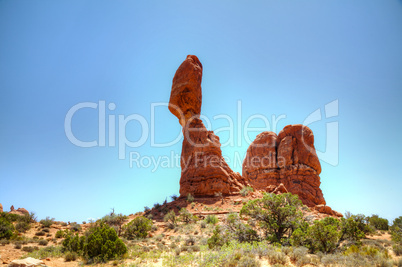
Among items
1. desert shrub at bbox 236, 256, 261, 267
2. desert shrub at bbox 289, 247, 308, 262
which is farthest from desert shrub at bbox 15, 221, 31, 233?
desert shrub at bbox 289, 247, 308, 262

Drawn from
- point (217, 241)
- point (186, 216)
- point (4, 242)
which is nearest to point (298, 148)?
point (186, 216)

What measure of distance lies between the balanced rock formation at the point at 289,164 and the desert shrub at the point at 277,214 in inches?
886

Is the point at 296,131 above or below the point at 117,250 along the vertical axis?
above

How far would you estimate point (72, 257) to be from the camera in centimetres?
933

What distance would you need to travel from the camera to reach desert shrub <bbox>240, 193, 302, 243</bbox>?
10.9 meters

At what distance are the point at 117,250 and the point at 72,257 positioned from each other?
198cm

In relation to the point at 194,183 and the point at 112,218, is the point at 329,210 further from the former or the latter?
the point at 112,218

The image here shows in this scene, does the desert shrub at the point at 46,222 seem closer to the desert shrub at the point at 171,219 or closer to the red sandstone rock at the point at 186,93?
the desert shrub at the point at 171,219

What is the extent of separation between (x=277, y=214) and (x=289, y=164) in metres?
27.9

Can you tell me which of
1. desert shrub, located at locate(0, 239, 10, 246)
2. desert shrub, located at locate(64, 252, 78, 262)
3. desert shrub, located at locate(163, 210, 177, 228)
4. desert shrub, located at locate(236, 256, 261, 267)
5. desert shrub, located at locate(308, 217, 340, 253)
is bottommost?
desert shrub, located at locate(163, 210, 177, 228)

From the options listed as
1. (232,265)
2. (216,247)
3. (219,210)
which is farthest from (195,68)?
(232,265)

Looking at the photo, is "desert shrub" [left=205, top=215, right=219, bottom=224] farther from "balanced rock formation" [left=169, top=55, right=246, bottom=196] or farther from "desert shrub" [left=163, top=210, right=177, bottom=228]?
"balanced rock formation" [left=169, top=55, right=246, bottom=196]

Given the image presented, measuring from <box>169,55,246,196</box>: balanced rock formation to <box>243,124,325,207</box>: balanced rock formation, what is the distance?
38.3 ft

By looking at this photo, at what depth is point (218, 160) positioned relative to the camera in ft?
86.2
